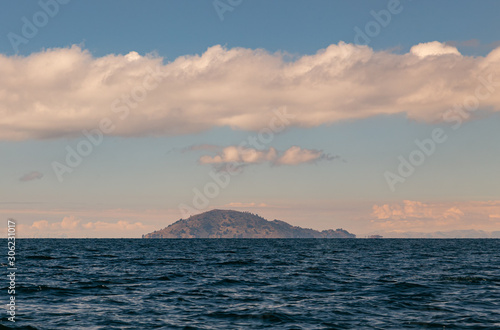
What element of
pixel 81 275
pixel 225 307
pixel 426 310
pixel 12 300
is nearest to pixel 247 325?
pixel 225 307

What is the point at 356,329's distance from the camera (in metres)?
22.4

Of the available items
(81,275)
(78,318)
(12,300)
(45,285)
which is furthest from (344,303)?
(81,275)

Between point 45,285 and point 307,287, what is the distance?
66.7 feet

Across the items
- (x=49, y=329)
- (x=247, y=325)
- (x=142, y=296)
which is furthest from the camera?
(x=142, y=296)

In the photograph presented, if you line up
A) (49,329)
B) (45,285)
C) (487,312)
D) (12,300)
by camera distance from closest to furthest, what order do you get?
1. (49,329)
2. (487,312)
3. (12,300)
4. (45,285)

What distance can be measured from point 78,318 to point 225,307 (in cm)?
825

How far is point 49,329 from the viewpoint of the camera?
21859 millimetres

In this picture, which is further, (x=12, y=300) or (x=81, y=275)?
(x=81, y=275)

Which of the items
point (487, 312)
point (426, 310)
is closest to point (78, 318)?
point (426, 310)

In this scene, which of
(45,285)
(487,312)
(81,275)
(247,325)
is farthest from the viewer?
(81,275)

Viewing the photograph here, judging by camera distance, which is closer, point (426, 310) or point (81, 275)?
point (426, 310)

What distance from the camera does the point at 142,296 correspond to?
1251 inches

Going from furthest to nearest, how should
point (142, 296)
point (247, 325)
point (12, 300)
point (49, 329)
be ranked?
point (142, 296)
point (12, 300)
point (247, 325)
point (49, 329)

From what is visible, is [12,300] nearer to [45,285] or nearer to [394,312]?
[45,285]
